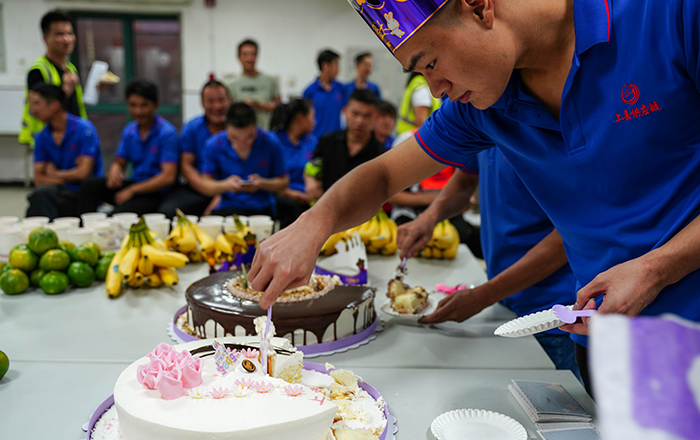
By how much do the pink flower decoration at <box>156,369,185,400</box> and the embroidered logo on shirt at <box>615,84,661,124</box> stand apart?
980 mm

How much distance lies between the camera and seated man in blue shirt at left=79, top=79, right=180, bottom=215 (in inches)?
168

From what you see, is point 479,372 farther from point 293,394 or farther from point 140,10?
point 140,10

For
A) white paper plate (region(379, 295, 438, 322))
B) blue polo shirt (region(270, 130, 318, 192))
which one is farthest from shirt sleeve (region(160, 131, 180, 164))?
white paper plate (region(379, 295, 438, 322))

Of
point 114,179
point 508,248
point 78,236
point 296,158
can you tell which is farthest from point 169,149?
point 508,248

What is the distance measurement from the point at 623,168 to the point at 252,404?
2.76 feet

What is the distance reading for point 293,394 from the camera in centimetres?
100

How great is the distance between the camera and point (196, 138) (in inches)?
182

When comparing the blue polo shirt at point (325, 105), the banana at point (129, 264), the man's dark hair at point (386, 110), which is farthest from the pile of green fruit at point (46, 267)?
the blue polo shirt at point (325, 105)

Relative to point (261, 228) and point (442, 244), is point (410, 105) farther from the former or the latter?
point (261, 228)

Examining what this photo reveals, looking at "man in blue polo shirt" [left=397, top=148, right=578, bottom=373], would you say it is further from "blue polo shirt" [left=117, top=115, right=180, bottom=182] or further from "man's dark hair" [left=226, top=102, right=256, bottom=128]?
"blue polo shirt" [left=117, top=115, right=180, bottom=182]

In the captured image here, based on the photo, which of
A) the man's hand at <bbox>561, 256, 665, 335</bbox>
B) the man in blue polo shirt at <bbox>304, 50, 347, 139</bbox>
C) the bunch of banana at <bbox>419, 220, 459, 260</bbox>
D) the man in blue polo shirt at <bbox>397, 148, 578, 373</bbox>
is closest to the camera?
the man's hand at <bbox>561, 256, 665, 335</bbox>

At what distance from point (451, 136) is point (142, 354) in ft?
3.32

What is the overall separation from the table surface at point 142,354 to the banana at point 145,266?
76 mm

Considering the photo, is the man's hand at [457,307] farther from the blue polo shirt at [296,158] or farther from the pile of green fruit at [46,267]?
the blue polo shirt at [296,158]
